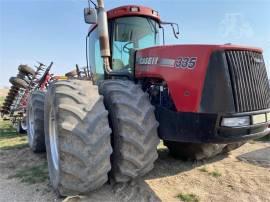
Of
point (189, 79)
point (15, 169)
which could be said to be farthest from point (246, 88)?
point (15, 169)

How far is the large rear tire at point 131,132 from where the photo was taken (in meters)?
3.28

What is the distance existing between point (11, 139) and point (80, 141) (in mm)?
A: 5217

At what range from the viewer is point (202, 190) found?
377 centimetres

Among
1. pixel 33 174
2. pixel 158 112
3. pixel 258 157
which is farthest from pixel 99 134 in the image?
pixel 258 157

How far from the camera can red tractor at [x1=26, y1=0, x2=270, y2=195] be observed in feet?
10.3

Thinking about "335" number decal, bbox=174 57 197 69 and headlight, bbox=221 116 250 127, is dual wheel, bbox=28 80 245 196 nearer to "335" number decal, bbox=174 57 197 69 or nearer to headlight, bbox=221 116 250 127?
"335" number decal, bbox=174 57 197 69

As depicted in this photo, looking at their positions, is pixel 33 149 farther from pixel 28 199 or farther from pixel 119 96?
pixel 119 96

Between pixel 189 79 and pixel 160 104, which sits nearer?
pixel 189 79

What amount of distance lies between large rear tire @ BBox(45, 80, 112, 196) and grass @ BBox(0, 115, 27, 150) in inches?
142

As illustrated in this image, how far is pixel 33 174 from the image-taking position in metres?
4.47

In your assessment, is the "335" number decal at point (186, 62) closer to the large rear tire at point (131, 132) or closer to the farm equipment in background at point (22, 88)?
the large rear tire at point (131, 132)

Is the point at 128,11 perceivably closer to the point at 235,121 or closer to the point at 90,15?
the point at 90,15

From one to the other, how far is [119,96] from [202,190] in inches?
59.6

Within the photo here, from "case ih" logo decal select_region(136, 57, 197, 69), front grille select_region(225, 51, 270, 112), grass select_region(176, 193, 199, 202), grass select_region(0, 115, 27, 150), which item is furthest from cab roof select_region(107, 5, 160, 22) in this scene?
grass select_region(0, 115, 27, 150)
